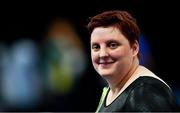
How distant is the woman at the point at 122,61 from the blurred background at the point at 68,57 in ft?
6.55

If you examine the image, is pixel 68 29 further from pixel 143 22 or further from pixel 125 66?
pixel 125 66

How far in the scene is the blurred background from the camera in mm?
3887

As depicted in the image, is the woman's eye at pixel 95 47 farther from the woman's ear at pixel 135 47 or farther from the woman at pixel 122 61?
the woman's ear at pixel 135 47

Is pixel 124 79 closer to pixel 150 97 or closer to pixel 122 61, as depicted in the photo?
pixel 122 61

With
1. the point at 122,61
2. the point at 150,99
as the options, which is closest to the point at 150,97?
the point at 150,99

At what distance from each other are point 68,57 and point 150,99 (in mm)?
2494

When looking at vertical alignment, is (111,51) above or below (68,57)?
above

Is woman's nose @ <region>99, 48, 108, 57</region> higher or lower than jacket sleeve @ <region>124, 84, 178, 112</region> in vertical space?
higher

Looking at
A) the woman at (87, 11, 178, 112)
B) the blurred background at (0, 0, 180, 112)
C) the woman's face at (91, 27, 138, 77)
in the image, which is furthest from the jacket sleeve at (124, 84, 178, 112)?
the blurred background at (0, 0, 180, 112)

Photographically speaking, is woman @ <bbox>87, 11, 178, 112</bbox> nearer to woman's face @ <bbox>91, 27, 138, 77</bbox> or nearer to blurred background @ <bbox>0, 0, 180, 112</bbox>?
woman's face @ <bbox>91, 27, 138, 77</bbox>

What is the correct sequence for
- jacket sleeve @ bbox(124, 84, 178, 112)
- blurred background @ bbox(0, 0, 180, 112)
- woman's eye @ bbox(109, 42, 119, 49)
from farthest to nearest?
blurred background @ bbox(0, 0, 180, 112)
woman's eye @ bbox(109, 42, 119, 49)
jacket sleeve @ bbox(124, 84, 178, 112)

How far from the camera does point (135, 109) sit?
5.16 feet

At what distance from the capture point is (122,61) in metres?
1.73

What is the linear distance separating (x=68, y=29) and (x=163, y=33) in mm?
867
